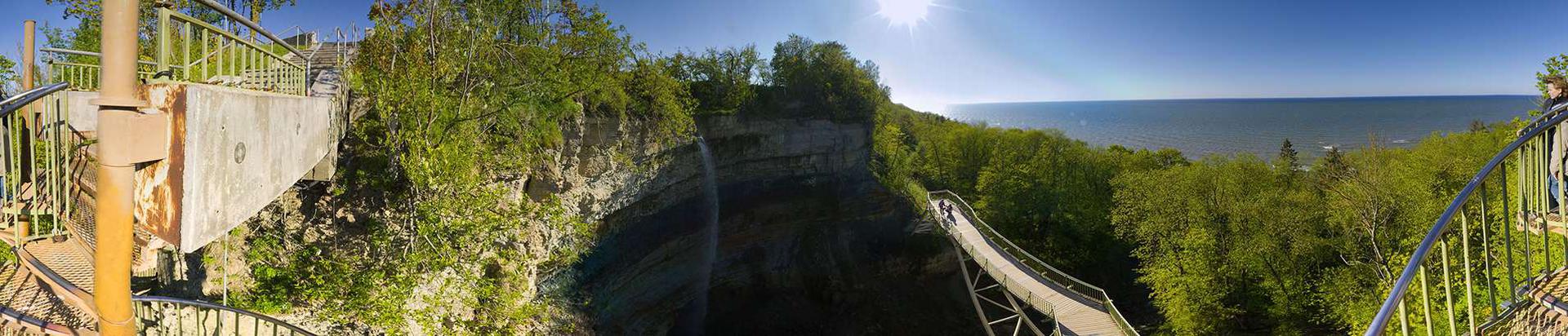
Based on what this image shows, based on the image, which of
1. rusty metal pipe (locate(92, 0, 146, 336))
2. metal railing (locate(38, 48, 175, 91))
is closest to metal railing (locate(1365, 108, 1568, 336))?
rusty metal pipe (locate(92, 0, 146, 336))

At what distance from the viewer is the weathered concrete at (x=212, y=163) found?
11.5ft

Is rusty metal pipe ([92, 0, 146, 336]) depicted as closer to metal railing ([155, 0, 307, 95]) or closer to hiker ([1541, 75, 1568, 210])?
metal railing ([155, 0, 307, 95])

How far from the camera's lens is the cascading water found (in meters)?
21.2

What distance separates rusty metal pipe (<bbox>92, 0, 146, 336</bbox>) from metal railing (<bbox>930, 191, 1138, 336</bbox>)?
691 inches

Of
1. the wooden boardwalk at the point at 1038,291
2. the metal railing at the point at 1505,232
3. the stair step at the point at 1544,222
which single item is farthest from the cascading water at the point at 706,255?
the stair step at the point at 1544,222

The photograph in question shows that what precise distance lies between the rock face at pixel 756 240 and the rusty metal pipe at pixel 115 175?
11533 mm

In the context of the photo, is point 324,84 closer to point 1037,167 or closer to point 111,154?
point 111,154

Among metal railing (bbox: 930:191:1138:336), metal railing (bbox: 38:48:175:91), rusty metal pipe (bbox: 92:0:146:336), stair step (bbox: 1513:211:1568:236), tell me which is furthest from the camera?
metal railing (bbox: 930:191:1138:336)

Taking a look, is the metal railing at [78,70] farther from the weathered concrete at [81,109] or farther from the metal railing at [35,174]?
the metal railing at [35,174]

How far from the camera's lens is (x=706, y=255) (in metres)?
21.8

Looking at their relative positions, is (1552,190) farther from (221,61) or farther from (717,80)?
(717,80)

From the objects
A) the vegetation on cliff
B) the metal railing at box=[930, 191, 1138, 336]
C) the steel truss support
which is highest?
the vegetation on cliff

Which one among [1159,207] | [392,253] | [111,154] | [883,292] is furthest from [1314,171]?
[111,154]

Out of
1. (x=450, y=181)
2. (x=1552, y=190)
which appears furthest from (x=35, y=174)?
(x=1552, y=190)
